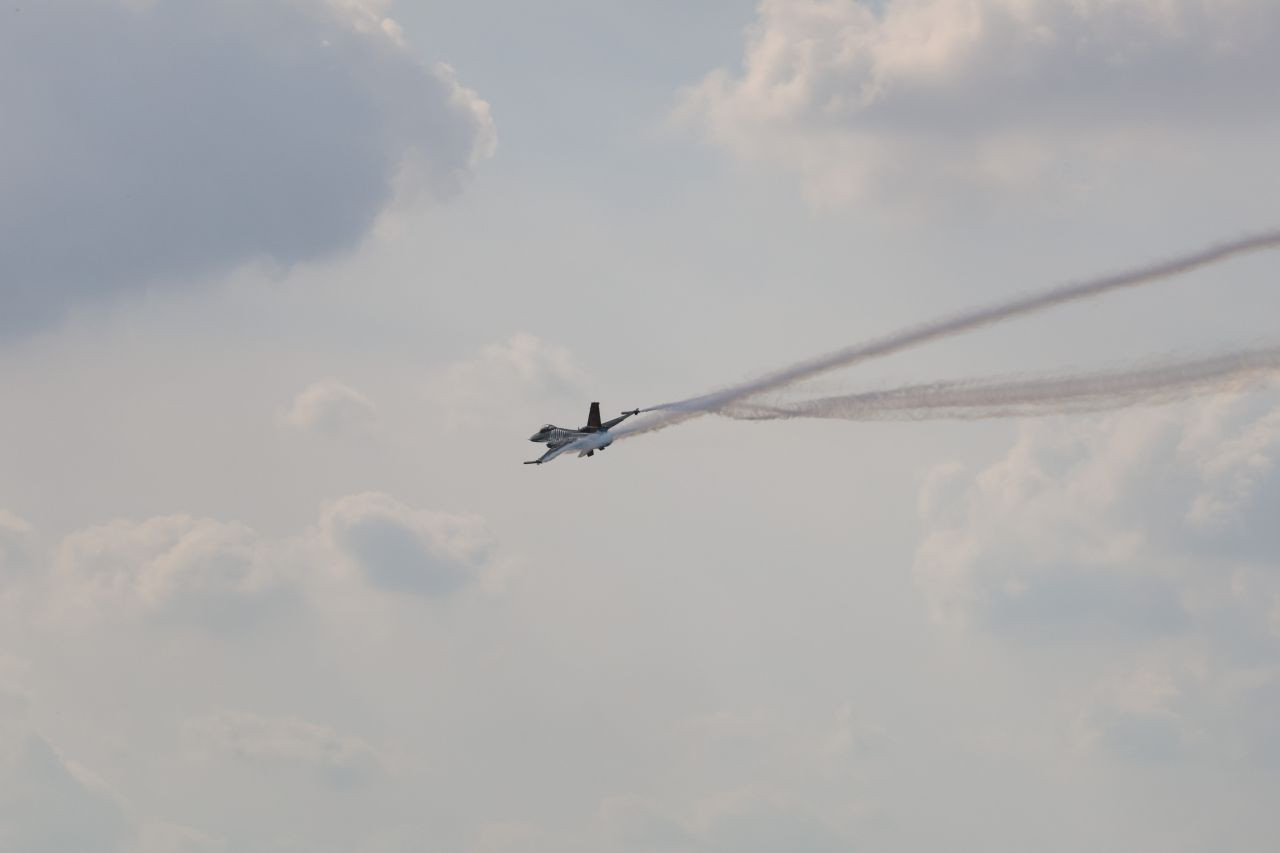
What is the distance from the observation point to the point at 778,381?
311ft

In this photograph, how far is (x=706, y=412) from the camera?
10162 centimetres

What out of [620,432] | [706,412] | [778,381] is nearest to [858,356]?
[778,381]

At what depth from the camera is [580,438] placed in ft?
370

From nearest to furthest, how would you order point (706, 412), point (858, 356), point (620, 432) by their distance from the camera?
1. point (858, 356)
2. point (706, 412)
3. point (620, 432)

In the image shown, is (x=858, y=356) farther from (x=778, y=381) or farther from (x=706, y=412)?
(x=706, y=412)

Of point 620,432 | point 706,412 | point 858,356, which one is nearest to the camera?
point 858,356

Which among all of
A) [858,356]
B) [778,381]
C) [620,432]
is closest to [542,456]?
[620,432]

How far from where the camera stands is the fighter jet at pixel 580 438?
4391 inches

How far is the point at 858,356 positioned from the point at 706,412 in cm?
1539

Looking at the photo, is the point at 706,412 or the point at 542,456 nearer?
the point at 706,412

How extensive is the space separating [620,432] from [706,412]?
11816mm

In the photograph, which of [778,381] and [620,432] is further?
Answer: [620,432]

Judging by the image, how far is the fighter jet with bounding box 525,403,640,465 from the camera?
4391 inches

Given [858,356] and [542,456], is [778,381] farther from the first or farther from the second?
[542,456]
